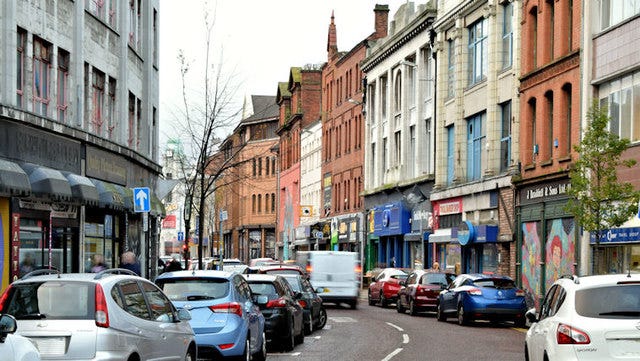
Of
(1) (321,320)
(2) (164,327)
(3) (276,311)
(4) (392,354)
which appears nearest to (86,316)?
(2) (164,327)

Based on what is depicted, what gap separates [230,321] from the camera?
16.7 m

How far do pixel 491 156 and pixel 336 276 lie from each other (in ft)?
26.9

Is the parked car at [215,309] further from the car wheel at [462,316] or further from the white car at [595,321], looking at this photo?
the car wheel at [462,316]

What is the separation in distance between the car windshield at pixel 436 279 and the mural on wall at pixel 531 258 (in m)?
4.65

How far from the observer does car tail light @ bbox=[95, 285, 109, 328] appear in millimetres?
12047

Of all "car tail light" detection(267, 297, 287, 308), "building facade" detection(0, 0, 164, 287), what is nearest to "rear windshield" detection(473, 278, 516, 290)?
"building facade" detection(0, 0, 164, 287)

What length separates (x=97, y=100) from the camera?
111 ft

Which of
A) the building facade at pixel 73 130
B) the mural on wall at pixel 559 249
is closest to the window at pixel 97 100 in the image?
the building facade at pixel 73 130

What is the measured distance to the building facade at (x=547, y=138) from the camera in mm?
37312

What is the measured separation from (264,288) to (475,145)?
1124 inches

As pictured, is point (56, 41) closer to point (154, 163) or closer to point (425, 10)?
point (154, 163)

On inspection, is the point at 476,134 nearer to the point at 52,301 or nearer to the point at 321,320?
the point at 321,320

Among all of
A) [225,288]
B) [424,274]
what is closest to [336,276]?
[424,274]

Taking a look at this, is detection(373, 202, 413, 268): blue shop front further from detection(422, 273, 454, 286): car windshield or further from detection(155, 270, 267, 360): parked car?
detection(155, 270, 267, 360): parked car
